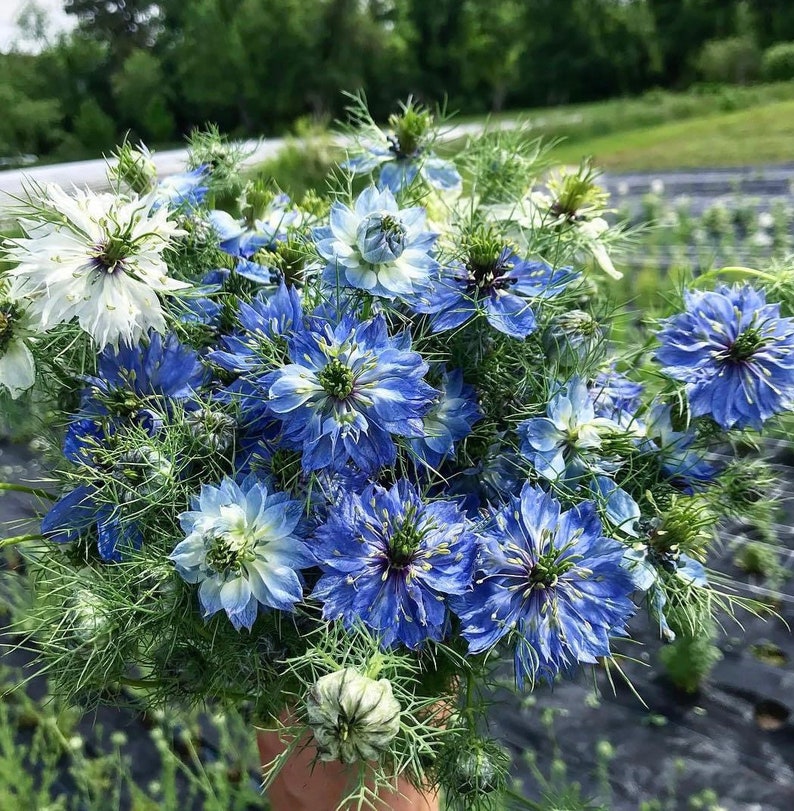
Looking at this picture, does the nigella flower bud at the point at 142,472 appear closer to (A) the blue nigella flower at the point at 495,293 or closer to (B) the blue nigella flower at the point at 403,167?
(A) the blue nigella flower at the point at 495,293

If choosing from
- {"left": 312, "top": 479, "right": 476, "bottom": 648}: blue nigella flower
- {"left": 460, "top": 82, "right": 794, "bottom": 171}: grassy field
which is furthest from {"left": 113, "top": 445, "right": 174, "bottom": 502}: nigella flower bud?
{"left": 460, "top": 82, "right": 794, "bottom": 171}: grassy field

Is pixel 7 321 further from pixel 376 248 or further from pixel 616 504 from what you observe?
pixel 616 504

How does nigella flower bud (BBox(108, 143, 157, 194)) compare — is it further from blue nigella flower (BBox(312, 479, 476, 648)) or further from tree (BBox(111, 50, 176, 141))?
tree (BBox(111, 50, 176, 141))

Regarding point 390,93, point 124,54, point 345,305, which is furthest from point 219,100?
point 390,93

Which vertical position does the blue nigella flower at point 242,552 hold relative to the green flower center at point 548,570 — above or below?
above

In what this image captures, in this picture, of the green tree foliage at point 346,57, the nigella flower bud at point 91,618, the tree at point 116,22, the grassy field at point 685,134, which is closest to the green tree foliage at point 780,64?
the green tree foliage at point 346,57

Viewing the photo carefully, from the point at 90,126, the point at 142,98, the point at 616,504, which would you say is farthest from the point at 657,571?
the point at 142,98
